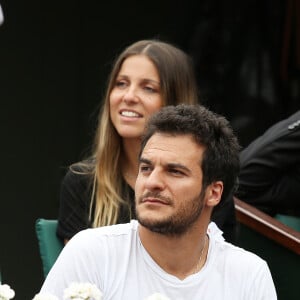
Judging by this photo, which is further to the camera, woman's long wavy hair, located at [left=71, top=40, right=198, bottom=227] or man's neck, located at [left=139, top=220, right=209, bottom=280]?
woman's long wavy hair, located at [left=71, top=40, right=198, bottom=227]

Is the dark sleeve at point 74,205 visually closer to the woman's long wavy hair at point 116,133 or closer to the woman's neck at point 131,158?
the woman's long wavy hair at point 116,133

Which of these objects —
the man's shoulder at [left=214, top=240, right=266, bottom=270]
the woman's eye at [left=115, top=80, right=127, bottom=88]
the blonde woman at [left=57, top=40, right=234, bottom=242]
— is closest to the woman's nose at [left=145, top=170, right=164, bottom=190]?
the man's shoulder at [left=214, top=240, right=266, bottom=270]

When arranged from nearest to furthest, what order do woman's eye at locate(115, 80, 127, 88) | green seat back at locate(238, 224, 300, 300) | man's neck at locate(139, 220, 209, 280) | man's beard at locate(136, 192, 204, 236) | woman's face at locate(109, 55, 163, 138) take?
man's beard at locate(136, 192, 204, 236) → man's neck at locate(139, 220, 209, 280) → woman's face at locate(109, 55, 163, 138) → woman's eye at locate(115, 80, 127, 88) → green seat back at locate(238, 224, 300, 300)

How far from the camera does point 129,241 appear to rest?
345 centimetres

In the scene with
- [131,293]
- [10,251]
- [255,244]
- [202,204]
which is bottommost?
[10,251]

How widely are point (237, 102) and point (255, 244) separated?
6.23ft

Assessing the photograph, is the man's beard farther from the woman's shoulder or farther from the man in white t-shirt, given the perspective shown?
the woman's shoulder

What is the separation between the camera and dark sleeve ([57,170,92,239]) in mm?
4402

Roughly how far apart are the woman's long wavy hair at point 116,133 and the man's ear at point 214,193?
0.86 metres

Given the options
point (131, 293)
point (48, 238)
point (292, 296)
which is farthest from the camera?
point (292, 296)

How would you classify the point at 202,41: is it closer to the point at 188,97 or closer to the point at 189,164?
the point at 188,97

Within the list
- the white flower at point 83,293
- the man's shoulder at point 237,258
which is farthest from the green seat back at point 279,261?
the white flower at point 83,293

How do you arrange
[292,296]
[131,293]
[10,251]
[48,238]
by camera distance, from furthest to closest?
[10,251], [292,296], [48,238], [131,293]

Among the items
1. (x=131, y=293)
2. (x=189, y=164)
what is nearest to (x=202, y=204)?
(x=189, y=164)
